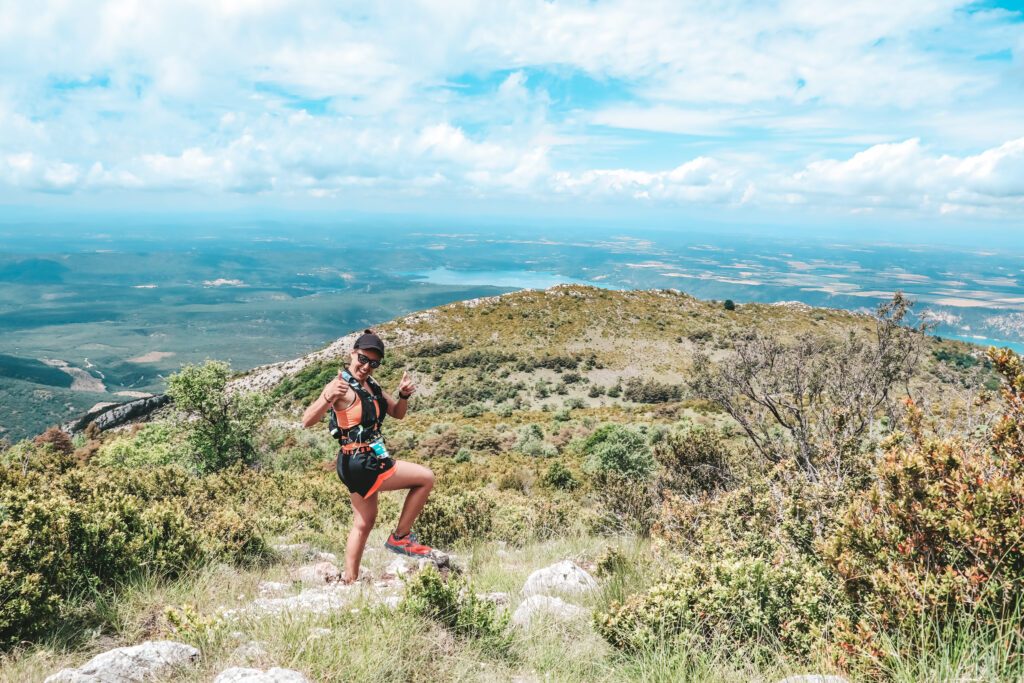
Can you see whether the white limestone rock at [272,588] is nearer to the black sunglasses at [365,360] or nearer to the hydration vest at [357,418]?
the hydration vest at [357,418]

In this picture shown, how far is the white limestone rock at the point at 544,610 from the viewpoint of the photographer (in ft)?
12.3

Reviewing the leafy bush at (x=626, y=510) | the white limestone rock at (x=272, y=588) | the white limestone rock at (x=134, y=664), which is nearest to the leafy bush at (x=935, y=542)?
the white limestone rock at (x=134, y=664)

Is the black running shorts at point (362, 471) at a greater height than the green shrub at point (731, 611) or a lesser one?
greater

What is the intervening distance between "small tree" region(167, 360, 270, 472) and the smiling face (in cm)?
1233

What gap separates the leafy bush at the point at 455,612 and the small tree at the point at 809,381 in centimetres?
571

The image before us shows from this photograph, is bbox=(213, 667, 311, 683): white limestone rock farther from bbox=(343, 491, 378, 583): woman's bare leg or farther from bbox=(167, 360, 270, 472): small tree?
bbox=(167, 360, 270, 472): small tree

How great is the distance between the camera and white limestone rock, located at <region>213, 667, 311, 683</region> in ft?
8.04

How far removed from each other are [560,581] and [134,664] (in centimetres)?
315

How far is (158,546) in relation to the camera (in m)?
4.38

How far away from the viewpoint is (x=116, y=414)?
112 ft

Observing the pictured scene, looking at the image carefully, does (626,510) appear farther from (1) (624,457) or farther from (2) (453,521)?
(1) (624,457)

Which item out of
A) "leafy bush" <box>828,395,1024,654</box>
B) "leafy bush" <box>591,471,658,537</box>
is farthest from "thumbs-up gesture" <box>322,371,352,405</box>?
"leafy bush" <box>591,471,658,537</box>

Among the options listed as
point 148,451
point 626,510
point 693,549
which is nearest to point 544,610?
point 693,549

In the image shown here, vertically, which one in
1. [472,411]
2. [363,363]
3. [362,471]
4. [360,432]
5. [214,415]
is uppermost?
[363,363]
